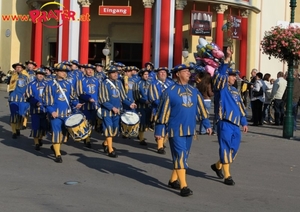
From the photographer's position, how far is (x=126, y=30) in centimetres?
3625

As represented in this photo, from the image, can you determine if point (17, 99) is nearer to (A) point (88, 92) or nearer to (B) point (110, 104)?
(A) point (88, 92)

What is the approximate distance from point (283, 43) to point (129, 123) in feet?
15.2

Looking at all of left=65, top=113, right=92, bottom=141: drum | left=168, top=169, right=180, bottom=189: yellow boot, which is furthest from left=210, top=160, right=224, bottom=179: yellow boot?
left=65, top=113, right=92, bottom=141: drum

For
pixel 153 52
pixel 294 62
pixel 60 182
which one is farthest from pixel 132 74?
pixel 153 52

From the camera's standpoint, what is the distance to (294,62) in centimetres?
1567

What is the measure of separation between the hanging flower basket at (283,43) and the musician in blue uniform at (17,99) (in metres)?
6.14

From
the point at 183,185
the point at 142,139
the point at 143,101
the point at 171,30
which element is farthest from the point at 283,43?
the point at 171,30

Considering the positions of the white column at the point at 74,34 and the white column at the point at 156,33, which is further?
the white column at the point at 74,34

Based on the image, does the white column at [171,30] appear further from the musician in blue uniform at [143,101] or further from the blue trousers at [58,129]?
the blue trousers at [58,129]

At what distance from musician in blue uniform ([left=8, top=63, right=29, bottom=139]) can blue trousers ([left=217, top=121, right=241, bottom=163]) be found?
6970 millimetres

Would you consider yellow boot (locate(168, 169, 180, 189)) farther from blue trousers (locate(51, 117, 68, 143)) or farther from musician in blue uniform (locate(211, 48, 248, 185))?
blue trousers (locate(51, 117, 68, 143))

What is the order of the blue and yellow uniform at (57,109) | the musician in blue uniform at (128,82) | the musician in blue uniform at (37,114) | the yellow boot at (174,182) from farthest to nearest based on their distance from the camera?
the musician in blue uniform at (128,82), the musician in blue uniform at (37,114), the blue and yellow uniform at (57,109), the yellow boot at (174,182)

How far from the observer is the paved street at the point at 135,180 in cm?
786

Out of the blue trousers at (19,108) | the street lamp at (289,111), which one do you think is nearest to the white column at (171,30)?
the street lamp at (289,111)
